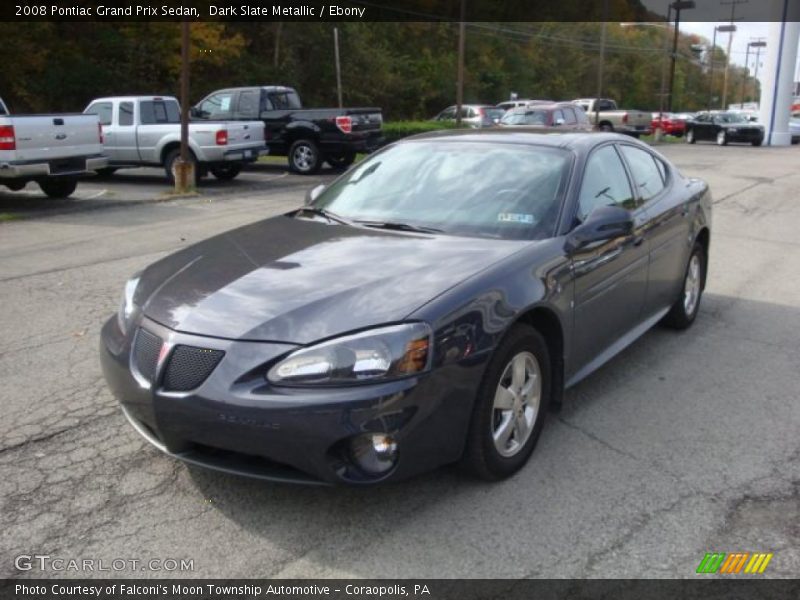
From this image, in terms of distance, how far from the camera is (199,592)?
274cm

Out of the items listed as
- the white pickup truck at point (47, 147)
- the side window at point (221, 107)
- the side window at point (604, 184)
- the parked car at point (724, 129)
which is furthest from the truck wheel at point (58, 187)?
the parked car at point (724, 129)

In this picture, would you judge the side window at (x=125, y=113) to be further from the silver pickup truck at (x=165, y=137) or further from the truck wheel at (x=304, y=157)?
the truck wheel at (x=304, y=157)

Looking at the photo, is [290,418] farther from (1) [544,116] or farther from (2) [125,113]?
(1) [544,116]

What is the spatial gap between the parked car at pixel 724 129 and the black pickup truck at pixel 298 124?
908 inches

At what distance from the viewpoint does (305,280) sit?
345cm

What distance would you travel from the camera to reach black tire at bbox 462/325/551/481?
10.7 feet

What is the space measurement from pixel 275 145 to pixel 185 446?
1605 centimetres

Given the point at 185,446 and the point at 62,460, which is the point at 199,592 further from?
the point at 62,460

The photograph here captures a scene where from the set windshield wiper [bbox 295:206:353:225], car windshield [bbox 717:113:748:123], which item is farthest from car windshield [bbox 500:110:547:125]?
car windshield [bbox 717:113:748:123]

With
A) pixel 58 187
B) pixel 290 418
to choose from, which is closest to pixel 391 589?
pixel 290 418

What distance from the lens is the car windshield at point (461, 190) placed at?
407cm

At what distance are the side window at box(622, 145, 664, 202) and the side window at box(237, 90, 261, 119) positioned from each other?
14.1 metres

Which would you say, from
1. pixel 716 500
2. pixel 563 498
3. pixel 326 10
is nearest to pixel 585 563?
pixel 563 498

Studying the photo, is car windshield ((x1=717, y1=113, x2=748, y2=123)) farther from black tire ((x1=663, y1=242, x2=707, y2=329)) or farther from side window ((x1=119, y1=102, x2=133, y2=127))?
black tire ((x1=663, y1=242, x2=707, y2=329))
